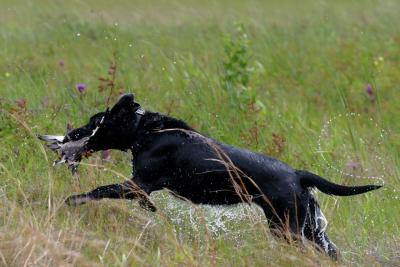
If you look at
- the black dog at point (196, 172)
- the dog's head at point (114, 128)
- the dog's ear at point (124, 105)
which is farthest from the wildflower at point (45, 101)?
the dog's ear at point (124, 105)

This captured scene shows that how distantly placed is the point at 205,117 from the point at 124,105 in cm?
191

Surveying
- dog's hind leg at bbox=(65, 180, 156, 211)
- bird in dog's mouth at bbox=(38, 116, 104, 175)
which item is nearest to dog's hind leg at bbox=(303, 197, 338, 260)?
dog's hind leg at bbox=(65, 180, 156, 211)

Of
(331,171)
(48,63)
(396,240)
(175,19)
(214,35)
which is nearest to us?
(396,240)

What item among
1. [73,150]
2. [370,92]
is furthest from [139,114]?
[370,92]

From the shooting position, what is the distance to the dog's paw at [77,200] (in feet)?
15.6

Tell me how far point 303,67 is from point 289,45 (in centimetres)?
88

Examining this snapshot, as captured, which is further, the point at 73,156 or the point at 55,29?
the point at 55,29

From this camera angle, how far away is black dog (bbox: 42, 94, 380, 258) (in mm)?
4578

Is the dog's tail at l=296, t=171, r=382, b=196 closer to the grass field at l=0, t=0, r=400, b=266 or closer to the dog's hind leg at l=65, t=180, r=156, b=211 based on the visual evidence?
the grass field at l=0, t=0, r=400, b=266

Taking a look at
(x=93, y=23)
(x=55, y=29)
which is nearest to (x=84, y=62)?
(x=55, y=29)

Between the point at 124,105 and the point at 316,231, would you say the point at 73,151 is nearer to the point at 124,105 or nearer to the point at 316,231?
the point at 124,105

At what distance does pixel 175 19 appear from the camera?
507 inches

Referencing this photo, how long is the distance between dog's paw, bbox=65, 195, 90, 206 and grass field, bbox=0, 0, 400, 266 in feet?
0.16

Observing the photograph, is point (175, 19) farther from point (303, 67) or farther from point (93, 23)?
point (303, 67)
